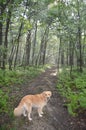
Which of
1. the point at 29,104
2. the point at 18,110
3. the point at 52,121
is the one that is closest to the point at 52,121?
the point at 52,121

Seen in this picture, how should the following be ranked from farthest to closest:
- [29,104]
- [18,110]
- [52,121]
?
[52,121] → [29,104] → [18,110]

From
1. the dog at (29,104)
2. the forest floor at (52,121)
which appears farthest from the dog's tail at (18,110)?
Answer: the forest floor at (52,121)

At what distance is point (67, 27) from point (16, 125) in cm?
1418

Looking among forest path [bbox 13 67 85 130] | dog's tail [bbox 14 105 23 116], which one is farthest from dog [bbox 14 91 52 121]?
forest path [bbox 13 67 85 130]

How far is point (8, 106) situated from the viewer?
317 inches

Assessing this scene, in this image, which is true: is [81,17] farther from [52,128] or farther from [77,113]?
[52,128]

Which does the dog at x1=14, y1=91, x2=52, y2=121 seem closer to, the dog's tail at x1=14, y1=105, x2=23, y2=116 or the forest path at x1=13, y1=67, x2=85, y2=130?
the dog's tail at x1=14, y1=105, x2=23, y2=116

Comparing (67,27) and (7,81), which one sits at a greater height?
(67,27)

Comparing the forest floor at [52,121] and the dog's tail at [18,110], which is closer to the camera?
the dog's tail at [18,110]

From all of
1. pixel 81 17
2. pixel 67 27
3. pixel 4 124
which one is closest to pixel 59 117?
pixel 4 124

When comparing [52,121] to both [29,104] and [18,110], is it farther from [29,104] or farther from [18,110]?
[18,110]

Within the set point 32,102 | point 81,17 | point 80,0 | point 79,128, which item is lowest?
point 79,128

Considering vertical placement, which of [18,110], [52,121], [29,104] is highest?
[29,104]

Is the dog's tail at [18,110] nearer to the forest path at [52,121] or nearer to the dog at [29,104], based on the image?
the dog at [29,104]
